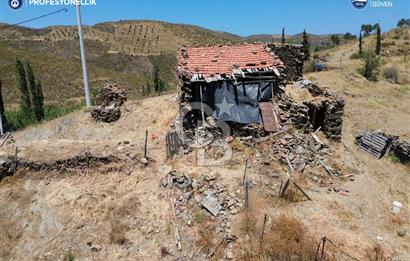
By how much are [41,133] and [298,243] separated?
695 inches

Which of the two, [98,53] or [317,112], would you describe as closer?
[317,112]

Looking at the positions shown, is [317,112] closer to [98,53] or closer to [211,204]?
[211,204]

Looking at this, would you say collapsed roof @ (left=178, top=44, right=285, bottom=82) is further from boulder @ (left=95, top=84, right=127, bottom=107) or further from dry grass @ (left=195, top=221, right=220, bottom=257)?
boulder @ (left=95, top=84, right=127, bottom=107)

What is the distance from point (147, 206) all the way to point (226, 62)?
6759 mm

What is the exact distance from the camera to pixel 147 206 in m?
11.7

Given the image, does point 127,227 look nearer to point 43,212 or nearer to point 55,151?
point 43,212

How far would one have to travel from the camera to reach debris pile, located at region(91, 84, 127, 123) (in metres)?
20.1

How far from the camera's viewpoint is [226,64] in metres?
15.1

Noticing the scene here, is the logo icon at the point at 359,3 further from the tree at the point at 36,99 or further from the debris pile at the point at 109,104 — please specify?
the tree at the point at 36,99

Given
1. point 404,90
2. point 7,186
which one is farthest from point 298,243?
point 404,90

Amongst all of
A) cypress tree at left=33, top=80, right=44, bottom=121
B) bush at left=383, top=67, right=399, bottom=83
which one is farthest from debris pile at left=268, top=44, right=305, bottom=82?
cypress tree at left=33, top=80, right=44, bottom=121

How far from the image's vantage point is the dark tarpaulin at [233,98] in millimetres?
14281

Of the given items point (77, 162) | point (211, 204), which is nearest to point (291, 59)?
point (211, 204)

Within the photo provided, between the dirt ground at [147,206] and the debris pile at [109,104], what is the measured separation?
418 centimetres
